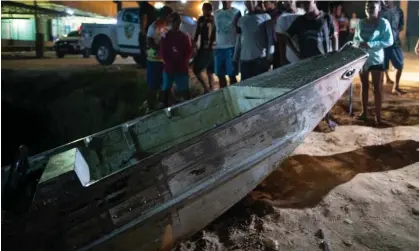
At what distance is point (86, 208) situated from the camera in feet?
9.23

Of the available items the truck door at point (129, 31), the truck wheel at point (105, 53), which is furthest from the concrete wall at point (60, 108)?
the truck wheel at point (105, 53)

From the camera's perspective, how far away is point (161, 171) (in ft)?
10.1

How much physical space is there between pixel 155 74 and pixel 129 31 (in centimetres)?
593

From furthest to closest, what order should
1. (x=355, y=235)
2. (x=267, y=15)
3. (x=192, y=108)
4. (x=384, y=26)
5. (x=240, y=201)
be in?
(x=267, y=15) → (x=384, y=26) → (x=192, y=108) → (x=240, y=201) → (x=355, y=235)

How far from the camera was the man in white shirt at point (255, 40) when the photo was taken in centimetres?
624

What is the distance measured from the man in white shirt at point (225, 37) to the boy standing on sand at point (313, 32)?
131 centimetres

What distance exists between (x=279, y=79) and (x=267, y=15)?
172 cm

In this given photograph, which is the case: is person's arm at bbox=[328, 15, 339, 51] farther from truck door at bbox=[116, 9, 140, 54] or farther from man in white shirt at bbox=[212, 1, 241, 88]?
truck door at bbox=[116, 9, 140, 54]

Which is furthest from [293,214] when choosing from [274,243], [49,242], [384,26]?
[384,26]

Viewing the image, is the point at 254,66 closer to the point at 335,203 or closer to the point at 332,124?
the point at 332,124

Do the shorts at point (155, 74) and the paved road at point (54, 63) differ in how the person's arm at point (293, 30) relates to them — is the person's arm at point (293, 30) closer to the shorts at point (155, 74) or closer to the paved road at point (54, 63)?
the shorts at point (155, 74)

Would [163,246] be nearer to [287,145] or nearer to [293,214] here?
[293,214]

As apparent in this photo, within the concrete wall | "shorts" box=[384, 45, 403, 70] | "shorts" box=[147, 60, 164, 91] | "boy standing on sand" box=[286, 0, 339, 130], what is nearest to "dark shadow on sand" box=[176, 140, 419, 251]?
"boy standing on sand" box=[286, 0, 339, 130]

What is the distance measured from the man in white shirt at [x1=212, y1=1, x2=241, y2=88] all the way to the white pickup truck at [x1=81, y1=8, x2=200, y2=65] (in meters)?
6.08
